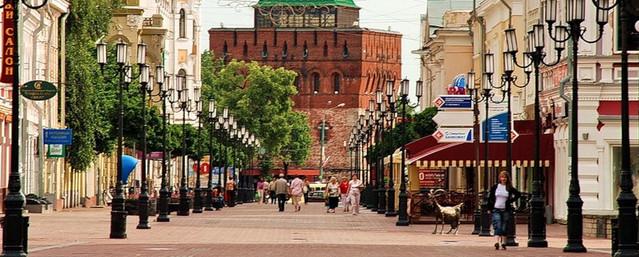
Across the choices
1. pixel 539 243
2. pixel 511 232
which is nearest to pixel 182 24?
pixel 511 232

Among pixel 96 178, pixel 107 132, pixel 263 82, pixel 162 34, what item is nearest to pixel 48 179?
pixel 107 132

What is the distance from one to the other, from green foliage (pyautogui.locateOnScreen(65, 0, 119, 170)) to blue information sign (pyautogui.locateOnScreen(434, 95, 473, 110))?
25.6 meters

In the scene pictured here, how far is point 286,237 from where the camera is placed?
44125mm

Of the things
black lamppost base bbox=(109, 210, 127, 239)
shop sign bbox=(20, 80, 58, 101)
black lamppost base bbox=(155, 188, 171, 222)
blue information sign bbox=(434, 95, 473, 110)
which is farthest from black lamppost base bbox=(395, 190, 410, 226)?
black lamppost base bbox=(109, 210, 127, 239)

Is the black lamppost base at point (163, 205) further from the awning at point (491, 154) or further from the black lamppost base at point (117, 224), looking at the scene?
the black lamppost base at point (117, 224)

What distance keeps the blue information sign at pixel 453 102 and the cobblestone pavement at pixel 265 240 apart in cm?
351

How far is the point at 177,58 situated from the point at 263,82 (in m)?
44.8

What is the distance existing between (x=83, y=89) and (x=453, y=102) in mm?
27041

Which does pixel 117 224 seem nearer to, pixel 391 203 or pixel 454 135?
pixel 454 135

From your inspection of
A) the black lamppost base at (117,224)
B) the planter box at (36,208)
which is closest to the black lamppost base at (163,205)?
the planter box at (36,208)

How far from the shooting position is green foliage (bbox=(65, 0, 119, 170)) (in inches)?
3081

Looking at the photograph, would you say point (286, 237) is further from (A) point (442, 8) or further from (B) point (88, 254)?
(A) point (442, 8)

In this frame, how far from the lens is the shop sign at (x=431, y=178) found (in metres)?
71.1

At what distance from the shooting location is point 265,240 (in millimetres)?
41656
